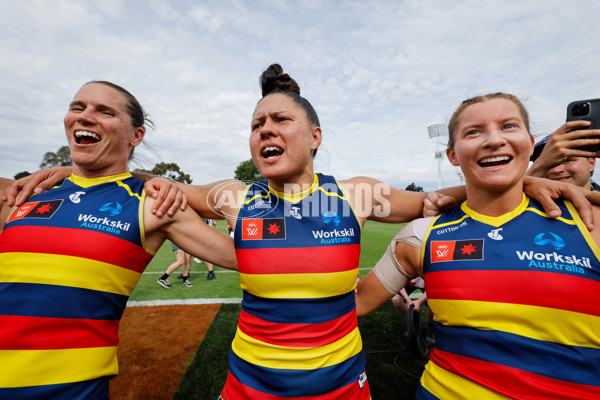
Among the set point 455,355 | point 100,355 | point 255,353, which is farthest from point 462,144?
point 100,355

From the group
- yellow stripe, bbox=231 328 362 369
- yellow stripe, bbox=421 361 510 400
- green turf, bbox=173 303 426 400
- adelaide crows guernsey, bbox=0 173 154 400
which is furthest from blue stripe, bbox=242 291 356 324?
green turf, bbox=173 303 426 400

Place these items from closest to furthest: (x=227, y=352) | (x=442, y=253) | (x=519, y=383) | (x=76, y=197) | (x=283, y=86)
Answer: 1. (x=519, y=383)
2. (x=442, y=253)
3. (x=76, y=197)
4. (x=283, y=86)
5. (x=227, y=352)

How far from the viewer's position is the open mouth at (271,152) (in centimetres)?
179

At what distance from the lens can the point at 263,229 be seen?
1723 millimetres

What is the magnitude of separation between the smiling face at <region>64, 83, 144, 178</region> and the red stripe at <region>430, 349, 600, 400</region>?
241cm

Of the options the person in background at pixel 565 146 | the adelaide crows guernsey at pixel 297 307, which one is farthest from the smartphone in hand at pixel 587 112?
the adelaide crows guernsey at pixel 297 307

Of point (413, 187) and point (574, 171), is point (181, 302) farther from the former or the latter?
point (413, 187)

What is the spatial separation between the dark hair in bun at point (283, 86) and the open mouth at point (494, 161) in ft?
3.69

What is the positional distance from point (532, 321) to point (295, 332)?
1.15m

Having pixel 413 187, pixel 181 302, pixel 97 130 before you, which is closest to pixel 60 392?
pixel 97 130

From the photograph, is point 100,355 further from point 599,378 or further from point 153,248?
point 599,378

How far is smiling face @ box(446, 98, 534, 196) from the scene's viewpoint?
4.65ft

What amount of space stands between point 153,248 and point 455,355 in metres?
1.85

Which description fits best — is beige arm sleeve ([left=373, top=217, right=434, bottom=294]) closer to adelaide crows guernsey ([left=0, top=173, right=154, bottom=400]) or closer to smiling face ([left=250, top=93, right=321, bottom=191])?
smiling face ([left=250, top=93, right=321, bottom=191])
